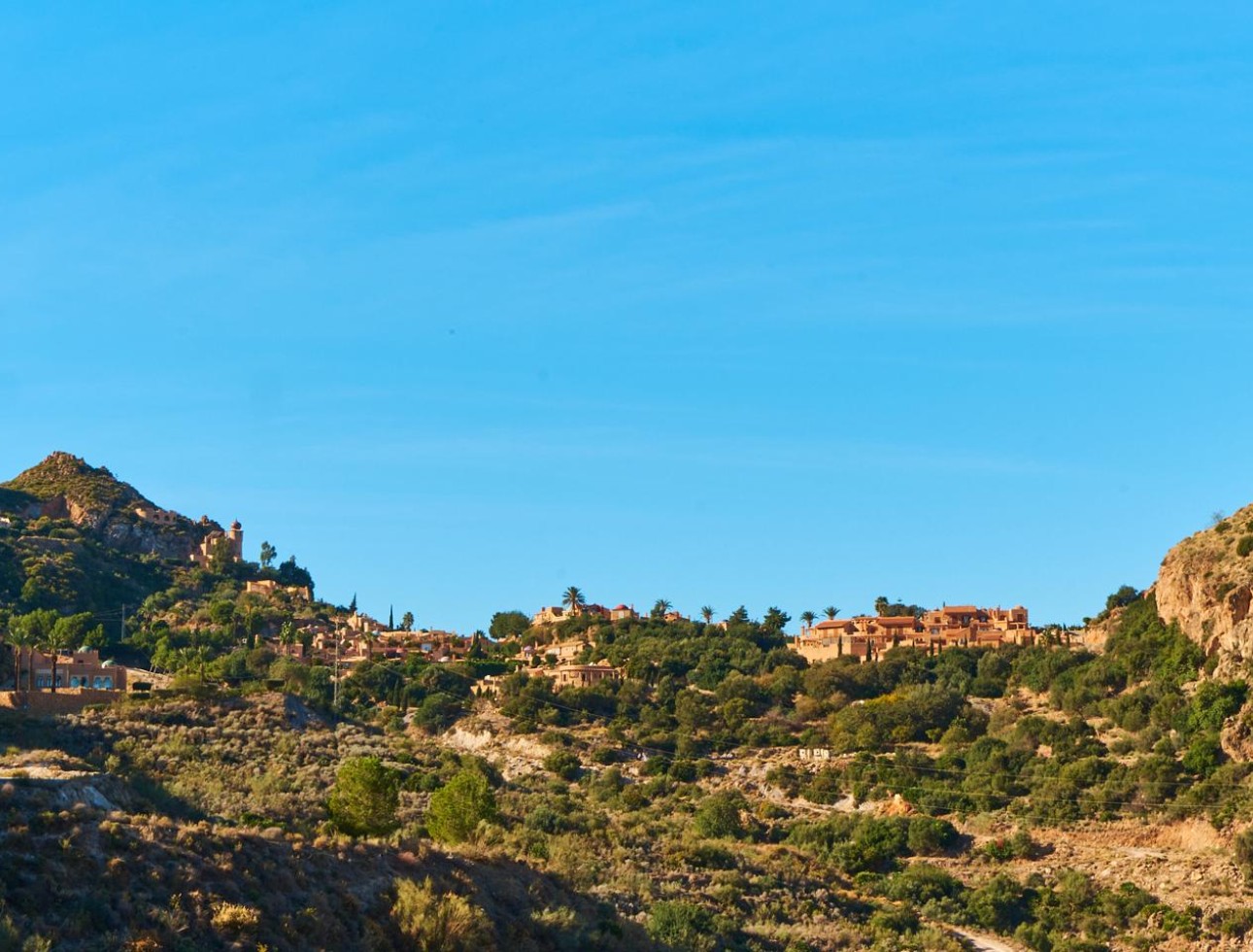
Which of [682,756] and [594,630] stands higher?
[594,630]

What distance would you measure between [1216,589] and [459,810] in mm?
58505

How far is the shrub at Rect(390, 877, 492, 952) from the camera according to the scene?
122ft

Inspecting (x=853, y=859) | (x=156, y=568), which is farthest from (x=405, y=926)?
(x=156, y=568)

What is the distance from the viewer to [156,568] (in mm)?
172375

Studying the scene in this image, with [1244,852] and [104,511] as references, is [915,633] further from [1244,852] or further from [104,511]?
[104,511]

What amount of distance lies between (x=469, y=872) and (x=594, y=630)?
102m

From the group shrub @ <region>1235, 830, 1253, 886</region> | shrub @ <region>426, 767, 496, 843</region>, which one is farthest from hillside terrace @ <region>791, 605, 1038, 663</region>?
shrub @ <region>426, 767, 496, 843</region>

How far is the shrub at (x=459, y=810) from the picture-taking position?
2275 inches

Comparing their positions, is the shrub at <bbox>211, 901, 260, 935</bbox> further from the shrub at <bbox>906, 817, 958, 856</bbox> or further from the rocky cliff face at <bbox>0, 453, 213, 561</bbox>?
the rocky cliff face at <bbox>0, 453, 213, 561</bbox>

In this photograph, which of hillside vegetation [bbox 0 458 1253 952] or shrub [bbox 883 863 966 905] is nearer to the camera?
hillside vegetation [bbox 0 458 1253 952]

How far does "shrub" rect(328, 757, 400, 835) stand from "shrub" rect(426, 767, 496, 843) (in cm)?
177

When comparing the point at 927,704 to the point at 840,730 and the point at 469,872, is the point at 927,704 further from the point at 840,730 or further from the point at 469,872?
the point at 469,872

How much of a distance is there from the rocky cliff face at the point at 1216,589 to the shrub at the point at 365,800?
5618 cm

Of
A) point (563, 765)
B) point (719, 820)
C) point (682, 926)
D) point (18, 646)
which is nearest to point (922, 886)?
point (719, 820)
